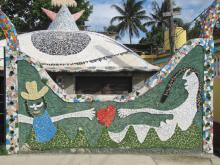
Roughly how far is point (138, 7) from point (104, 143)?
46568mm

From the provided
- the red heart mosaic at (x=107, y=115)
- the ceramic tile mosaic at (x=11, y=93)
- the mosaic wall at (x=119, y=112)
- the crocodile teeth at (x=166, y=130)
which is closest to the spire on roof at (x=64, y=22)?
the ceramic tile mosaic at (x=11, y=93)

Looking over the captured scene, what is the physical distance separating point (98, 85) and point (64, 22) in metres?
4.86

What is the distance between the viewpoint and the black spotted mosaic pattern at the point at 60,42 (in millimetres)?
13836

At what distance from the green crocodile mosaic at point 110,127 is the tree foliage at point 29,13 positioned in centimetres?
2505

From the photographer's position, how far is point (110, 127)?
27.8 feet

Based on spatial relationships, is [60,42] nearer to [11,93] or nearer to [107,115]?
[11,93]

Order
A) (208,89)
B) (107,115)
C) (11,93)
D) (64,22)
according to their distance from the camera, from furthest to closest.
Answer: (64,22) → (208,89) → (107,115) → (11,93)

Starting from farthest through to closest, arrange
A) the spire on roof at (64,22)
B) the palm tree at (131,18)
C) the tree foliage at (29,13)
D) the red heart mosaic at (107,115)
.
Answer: the palm tree at (131,18) < the tree foliage at (29,13) < the spire on roof at (64,22) < the red heart mosaic at (107,115)

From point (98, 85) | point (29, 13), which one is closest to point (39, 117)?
point (98, 85)

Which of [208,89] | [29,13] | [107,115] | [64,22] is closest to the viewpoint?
[107,115]

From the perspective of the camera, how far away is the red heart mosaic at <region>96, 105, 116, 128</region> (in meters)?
8.46

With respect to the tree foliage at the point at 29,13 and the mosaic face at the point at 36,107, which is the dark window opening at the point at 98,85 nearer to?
the mosaic face at the point at 36,107

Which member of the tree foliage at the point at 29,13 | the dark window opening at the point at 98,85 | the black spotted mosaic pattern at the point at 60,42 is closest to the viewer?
the dark window opening at the point at 98,85

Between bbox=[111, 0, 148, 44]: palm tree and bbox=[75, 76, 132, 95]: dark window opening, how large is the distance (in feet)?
131
